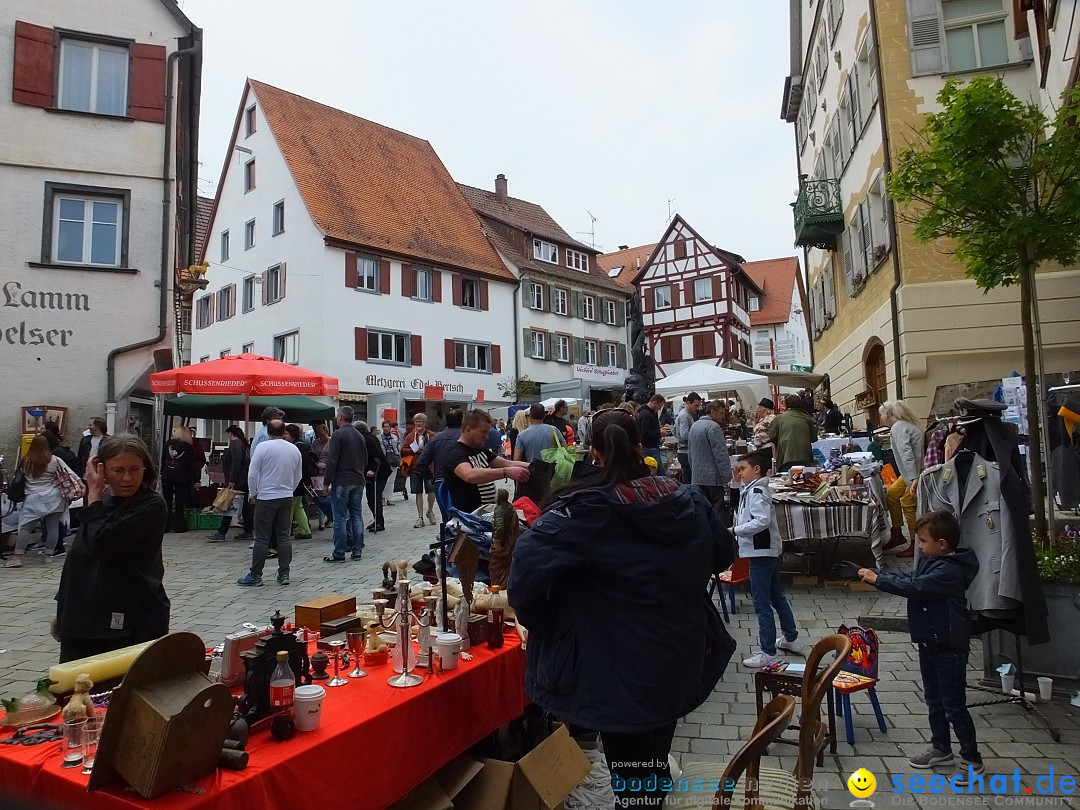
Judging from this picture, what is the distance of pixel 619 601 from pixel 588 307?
121 ft

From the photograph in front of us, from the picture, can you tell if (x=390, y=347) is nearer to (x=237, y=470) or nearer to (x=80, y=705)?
(x=237, y=470)

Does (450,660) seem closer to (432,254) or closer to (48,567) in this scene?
(48,567)

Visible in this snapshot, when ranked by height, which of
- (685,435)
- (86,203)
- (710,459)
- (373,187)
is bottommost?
(710,459)

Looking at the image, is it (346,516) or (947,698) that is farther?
(346,516)

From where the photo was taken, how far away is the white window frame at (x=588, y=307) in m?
38.4

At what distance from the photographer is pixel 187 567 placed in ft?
31.7

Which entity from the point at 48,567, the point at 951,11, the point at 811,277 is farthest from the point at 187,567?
the point at 811,277

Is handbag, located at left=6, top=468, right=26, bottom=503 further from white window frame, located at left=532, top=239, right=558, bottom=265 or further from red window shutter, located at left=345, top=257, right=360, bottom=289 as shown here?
white window frame, located at left=532, top=239, right=558, bottom=265

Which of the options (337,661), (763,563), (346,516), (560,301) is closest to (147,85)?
(346,516)

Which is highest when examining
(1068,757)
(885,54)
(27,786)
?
(885,54)

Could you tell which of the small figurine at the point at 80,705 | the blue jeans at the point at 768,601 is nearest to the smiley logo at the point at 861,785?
the blue jeans at the point at 768,601

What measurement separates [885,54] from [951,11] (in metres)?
1.32

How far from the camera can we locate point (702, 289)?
44000 mm

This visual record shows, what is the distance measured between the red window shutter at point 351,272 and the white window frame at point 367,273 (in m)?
0.12
